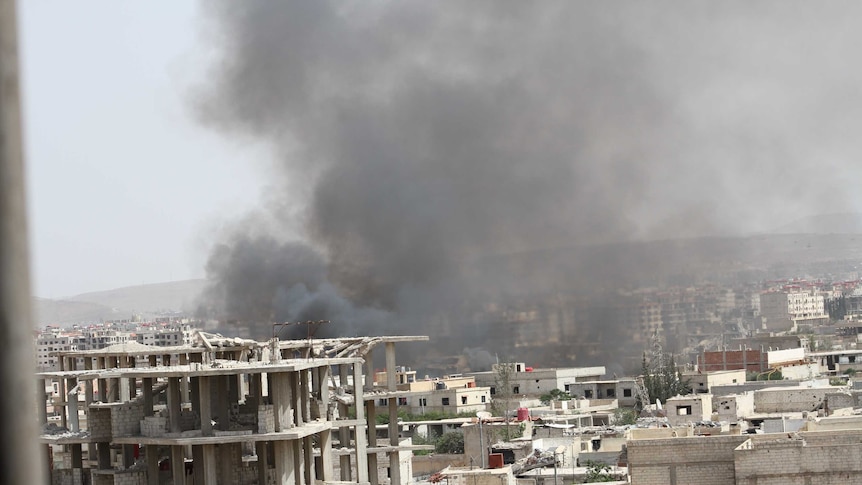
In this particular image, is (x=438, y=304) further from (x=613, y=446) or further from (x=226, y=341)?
(x=226, y=341)

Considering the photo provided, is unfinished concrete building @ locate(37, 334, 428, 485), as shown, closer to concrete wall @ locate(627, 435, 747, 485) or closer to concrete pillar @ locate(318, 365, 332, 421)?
concrete pillar @ locate(318, 365, 332, 421)

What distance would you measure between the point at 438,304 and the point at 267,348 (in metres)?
59.9

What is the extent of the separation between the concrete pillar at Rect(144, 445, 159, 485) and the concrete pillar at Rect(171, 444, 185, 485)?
208mm

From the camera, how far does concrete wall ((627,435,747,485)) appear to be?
63.2ft

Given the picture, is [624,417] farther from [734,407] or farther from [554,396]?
[554,396]

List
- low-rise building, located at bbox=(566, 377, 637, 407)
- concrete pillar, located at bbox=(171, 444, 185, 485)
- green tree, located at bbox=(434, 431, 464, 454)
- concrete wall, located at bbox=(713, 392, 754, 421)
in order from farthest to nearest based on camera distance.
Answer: low-rise building, located at bbox=(566, 377, 637, 407) < green tree, located at bbox=(434, 431, 464, 454) < concrete wall, located at bbox=(713, 392, 754, 421) < concrete pillar, located at bbox=(171, 444, 185, 485)

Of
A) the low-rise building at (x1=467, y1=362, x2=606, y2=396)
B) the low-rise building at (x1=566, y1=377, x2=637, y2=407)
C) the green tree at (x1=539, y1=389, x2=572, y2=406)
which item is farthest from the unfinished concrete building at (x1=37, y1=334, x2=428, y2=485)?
the low-rise building at (x1=467, y1=362, x2=606, y2=396)

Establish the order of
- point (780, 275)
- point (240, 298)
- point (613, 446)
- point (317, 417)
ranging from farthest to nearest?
point (780, 275) → point (240, 298) → point (613, 446) → point (317, 417)

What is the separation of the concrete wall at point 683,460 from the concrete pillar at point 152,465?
652cm

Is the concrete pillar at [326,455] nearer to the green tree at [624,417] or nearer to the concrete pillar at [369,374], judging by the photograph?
the concrete pillar at [369,374]

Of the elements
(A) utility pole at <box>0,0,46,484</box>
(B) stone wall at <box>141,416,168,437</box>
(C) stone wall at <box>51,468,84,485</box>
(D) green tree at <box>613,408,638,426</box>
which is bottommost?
(D) green tree at <box>613,408,638,426</box>

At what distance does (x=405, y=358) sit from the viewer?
254 ft

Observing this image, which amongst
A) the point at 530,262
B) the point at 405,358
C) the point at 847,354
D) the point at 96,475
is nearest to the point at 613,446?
the point at 96,475

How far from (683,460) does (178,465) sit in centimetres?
Answer: 702
